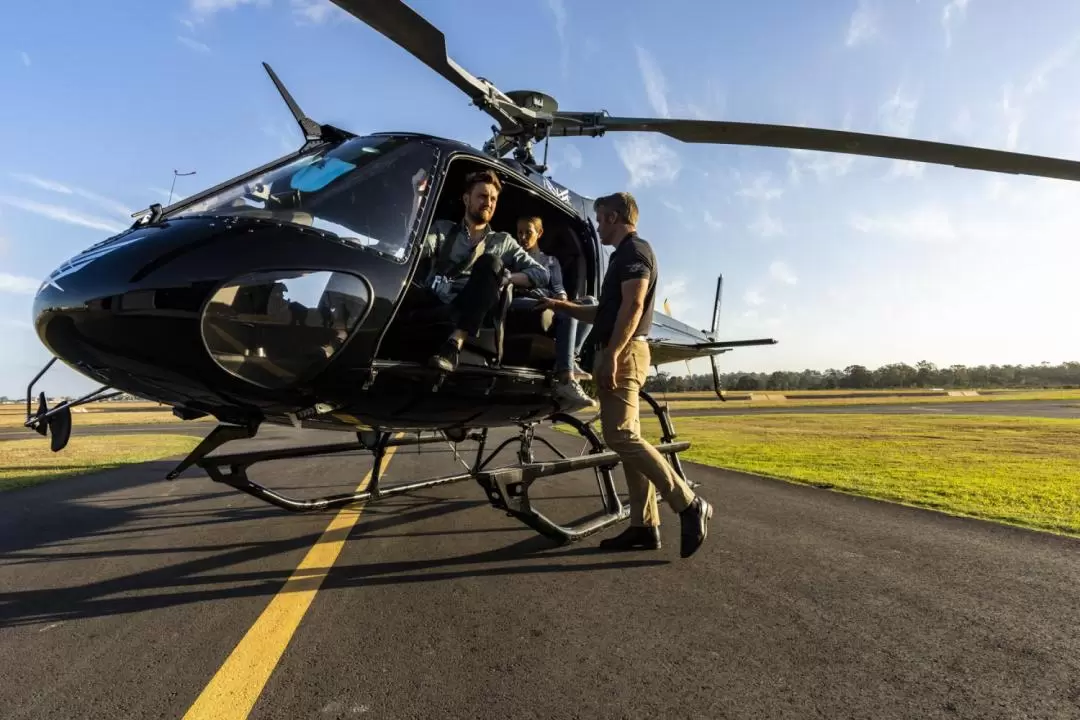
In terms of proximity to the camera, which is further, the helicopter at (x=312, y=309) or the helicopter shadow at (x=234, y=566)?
the helicopter shadow at (x=234, y=566)

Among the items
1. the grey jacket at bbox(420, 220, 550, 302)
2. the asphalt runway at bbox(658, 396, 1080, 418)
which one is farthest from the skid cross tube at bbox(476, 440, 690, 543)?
the asphalt runway at bbox(658, 396, 1080, 418)

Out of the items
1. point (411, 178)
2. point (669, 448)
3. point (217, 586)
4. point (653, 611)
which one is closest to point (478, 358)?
point (411, 178)

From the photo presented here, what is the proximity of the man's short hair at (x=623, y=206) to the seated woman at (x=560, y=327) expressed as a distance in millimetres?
583

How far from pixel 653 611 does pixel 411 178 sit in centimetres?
270

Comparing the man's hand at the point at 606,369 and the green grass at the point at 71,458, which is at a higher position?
the man's hand at the point at 606,369

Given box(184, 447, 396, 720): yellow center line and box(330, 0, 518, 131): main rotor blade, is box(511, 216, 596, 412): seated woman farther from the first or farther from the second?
box(184, 447, 396, 720): yellow center line

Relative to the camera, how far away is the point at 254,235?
245 cm

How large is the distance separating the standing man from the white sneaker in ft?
0.72

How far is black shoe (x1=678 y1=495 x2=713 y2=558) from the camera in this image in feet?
12.5

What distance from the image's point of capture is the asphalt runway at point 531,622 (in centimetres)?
199

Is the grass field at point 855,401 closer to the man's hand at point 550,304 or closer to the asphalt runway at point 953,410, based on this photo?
the asphalt runway at point 953,410

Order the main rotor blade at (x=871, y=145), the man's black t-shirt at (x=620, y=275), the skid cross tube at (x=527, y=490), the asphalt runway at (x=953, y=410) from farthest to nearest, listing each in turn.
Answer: the asphalt runway at (x=953, y=410), the main rotor blade at (x=871, y=145), the man's black t-shirt at (x=620, y=275), the skid cross tube at (x=527, y=490)

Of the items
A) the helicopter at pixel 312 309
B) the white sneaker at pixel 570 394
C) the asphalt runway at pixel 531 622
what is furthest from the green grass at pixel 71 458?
the white sneaker at pixel 570 394

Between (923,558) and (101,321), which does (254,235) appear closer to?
(101,321)
